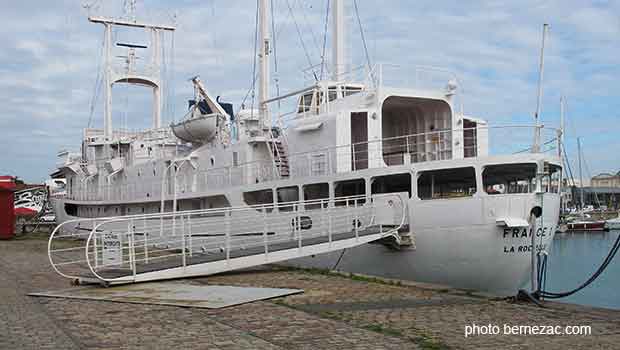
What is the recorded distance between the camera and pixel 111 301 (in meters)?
11.2

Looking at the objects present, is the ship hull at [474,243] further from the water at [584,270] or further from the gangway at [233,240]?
the water at [584,270]

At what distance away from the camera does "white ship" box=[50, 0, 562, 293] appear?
1517 cm

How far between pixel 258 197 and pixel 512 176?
812 centimetres

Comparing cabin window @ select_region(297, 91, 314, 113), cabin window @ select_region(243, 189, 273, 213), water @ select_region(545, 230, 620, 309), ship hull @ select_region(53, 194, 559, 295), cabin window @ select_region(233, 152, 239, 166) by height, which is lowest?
water @ select_region(545, 230, 620, 309)

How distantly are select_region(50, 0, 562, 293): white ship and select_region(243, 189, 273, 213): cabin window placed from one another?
41 mm

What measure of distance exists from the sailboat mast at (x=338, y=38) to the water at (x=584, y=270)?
37.4ft

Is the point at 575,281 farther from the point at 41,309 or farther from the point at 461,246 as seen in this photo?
the point at 41,309

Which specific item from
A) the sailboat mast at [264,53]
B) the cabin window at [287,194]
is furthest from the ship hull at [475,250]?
the sailboat mast at [264,53]

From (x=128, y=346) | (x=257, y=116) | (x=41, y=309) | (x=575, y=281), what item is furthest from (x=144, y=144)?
(x=128, y=346)

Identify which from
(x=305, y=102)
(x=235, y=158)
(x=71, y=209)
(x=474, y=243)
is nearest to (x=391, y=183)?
(x=474, y=243)

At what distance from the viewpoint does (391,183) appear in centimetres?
→ 1892

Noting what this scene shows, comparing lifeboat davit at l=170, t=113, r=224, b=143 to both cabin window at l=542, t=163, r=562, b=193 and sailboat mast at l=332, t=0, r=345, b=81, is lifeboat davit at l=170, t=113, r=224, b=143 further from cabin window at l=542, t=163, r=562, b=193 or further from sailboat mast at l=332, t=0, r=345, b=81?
cabin window at l=542, t=163, r=562, b=193

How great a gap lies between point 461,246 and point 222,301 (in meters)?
6.81

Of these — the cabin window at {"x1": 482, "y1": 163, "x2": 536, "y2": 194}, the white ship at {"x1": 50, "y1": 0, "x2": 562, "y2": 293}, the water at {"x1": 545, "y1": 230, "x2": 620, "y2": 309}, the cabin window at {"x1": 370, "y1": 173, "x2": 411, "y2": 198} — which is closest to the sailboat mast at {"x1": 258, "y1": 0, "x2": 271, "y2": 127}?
the white ship at {"x1": 50, "y1": 0, "x2": 562, "y2": 293}
